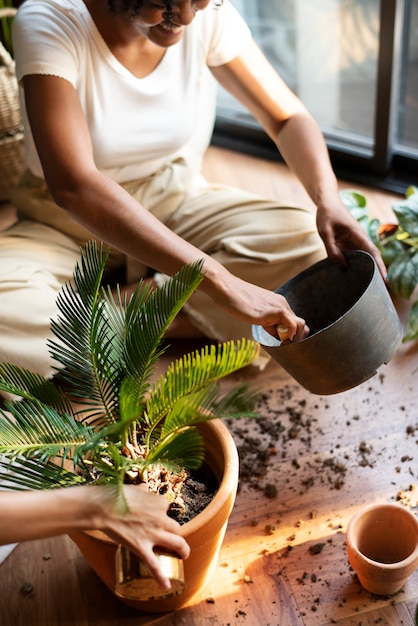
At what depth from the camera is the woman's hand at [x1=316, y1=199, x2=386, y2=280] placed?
175cm

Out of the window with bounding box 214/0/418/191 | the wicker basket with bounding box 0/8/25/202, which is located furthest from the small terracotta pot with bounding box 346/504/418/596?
the wicker basket with bounding box 0/8/25/202

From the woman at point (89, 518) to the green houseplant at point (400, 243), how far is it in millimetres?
1044

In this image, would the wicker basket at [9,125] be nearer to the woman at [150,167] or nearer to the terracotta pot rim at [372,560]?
the woman at [150,167]

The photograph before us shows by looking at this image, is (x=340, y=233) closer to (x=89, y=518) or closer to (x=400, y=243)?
(x=400, y=243)

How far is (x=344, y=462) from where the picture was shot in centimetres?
188

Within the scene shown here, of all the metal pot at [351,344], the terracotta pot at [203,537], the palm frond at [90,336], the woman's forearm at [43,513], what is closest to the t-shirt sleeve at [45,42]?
the palm frond at [90,336]

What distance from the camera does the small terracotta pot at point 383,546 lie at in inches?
59.4

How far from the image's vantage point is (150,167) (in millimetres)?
2109

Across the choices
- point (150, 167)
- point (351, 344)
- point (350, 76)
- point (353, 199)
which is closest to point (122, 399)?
point (351, 344)

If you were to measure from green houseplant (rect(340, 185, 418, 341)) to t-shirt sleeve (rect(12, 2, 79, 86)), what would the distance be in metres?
0.88

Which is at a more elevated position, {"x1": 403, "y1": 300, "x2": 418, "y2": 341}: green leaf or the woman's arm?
the woman's arm

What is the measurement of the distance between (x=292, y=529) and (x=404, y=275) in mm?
727

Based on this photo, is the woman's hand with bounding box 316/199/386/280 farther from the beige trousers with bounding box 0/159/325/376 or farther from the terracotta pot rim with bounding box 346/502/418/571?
the terracotta pot rim with bounding box 346/502/418/571

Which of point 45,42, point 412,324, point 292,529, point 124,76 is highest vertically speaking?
point 45,42
